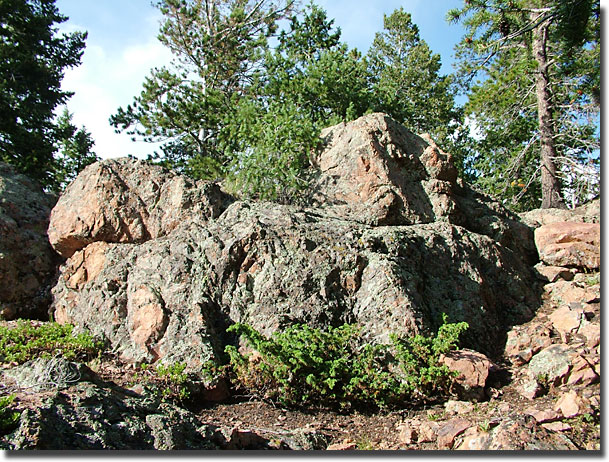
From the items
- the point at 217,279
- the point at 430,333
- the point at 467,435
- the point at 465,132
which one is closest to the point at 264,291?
the point at 217,279

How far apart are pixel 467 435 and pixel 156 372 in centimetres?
289

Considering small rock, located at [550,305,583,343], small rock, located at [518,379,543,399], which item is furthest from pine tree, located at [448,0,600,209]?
small rock, located at [518,379,543,399]

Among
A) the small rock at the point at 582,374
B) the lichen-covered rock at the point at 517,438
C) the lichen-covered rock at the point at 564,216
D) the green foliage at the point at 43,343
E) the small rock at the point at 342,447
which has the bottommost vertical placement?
the small rock at the point at 342,447

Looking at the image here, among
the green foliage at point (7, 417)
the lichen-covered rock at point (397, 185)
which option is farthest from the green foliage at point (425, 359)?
the green foliage at point (7, 417)

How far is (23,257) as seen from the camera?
7.02 meters

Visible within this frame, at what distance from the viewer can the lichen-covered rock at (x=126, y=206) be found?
6.67 meters

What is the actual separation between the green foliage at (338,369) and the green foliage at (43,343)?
68.7 inches

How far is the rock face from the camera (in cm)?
682

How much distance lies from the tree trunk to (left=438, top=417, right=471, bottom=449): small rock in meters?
7.76

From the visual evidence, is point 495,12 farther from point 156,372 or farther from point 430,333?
point 156,372

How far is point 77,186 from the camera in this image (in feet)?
23.5

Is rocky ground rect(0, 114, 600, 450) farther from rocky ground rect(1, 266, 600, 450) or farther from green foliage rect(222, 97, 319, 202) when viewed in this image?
green foliage rect(222, 97, 319, 202)

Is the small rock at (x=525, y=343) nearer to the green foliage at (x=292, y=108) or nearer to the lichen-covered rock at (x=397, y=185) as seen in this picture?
the lichen-covered rock at (x=397, y=185)

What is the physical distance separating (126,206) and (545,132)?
28.4 feet
